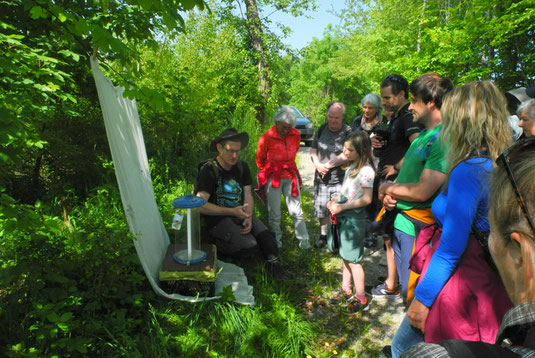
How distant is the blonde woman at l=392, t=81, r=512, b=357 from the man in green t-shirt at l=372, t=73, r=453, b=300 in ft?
1.23

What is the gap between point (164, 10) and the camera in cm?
187

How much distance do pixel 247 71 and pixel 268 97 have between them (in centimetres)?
82

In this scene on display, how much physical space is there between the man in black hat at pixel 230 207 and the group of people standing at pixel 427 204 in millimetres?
12

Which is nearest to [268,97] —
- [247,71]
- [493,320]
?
[247,71]

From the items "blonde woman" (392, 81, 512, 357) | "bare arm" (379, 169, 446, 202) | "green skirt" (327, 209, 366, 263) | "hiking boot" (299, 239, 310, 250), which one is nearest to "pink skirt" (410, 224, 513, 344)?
"blonde woman" (392, 81, 512, 357)

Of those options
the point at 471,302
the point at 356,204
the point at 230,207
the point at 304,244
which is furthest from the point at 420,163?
the point at 304,244

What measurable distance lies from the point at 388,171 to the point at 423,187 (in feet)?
4.56

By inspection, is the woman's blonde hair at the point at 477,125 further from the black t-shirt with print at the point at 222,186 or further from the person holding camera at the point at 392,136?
the black t-shirt with print at the point at 222,186

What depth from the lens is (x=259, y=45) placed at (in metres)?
8.46

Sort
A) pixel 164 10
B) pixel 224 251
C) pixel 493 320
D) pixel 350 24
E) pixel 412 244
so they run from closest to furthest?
pixel 493 320 < pixel 164 10 < pixel 412 244 < pixel 224 251 < pixel 350 24

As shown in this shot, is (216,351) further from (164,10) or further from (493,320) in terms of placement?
(164,10)

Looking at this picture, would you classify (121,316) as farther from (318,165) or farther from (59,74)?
(318,165)

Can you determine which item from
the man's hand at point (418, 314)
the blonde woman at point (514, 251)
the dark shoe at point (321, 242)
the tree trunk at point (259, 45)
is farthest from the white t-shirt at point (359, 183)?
the tree trunk at point (259, 45)

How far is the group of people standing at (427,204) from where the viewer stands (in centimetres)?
79
